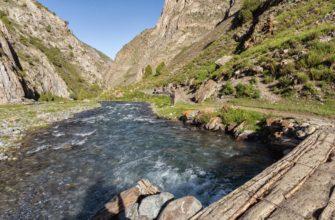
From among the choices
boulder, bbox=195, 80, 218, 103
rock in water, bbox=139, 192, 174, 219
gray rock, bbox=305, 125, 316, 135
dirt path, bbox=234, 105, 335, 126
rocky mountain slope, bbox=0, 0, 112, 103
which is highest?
rocky mountain slope, bbox=0, 0, 112, 103

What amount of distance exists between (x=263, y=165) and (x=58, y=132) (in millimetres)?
18039

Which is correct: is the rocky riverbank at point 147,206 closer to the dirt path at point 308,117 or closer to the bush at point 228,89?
the dirt path at point 308,117

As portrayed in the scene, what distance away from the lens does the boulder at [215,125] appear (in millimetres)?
20348

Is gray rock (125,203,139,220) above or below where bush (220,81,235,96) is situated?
below

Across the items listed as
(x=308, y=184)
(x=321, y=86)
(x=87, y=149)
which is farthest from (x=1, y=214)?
(x=321, y=86)

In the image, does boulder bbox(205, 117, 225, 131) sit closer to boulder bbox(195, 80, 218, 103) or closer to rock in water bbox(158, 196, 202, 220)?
boulder bbox(195, 80, 218, 103)

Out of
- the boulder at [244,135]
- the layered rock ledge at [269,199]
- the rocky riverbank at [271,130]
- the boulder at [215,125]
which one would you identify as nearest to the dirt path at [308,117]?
the rocky riverbank at [271,130]

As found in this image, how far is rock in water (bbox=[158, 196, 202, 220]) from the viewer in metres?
7.07

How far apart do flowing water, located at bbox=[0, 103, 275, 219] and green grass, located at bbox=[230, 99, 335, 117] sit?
525 centimetres

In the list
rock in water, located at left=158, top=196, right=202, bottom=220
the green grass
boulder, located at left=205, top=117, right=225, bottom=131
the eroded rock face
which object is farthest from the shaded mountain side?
the eroded rock face

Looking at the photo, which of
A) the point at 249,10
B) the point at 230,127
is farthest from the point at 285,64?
the point at 249,10

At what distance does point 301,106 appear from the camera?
19.0 meters

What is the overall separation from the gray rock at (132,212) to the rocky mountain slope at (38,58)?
54008 mm

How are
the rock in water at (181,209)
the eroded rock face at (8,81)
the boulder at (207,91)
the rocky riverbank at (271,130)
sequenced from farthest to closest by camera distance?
the eroded rock face at (8,81) < the boulder at (207,91) < the rocky riverbank at (271,130) < the rock in water at (181,209)
